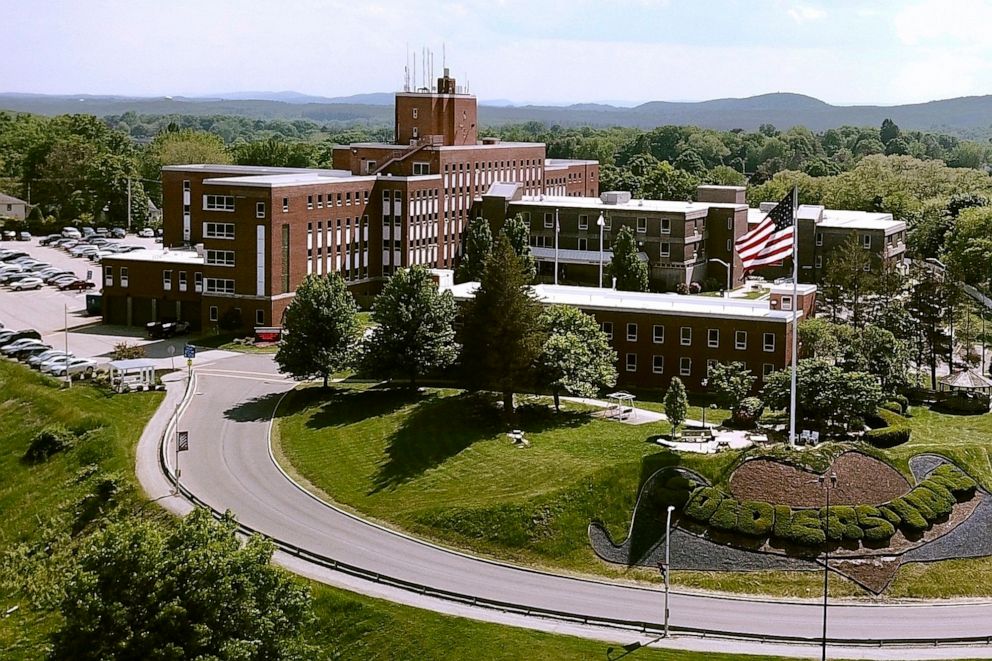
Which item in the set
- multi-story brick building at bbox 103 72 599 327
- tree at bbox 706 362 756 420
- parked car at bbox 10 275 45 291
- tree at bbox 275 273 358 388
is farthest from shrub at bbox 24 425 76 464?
parked car at bbox 10 275 45 291

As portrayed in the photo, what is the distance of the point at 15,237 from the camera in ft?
474

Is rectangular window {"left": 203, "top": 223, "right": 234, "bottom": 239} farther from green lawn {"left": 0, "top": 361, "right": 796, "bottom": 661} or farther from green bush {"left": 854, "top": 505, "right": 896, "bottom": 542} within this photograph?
green bush {"left": 854, "top": 505, "right": 896, "bottom": 542}

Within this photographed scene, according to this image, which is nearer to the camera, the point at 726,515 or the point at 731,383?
the point at 726,515

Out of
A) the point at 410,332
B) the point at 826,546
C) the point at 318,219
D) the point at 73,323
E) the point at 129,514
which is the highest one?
the point at 318,219

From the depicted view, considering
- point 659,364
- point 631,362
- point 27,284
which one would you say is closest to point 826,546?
point 659,364

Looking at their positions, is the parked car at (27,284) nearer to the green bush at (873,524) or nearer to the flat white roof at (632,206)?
the flat white roof at (632,206)

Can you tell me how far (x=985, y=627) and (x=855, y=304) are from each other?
38.1m

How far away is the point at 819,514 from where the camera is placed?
54.8 metres

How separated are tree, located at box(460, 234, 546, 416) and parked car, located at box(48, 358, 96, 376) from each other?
1000 inches

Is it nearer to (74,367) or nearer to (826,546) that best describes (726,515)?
(826,546)

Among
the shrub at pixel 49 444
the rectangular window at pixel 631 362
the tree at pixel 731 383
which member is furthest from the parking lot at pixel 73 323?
the tree at pixel 731 383

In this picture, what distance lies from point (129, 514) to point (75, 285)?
55732 mm

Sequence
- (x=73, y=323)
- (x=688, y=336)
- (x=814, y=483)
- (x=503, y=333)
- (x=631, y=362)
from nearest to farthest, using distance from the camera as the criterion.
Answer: (x=814, y=483) → (x=503, y=333) → (x=688, y=336) → (x=631, y=362) → (x=73, y=323)

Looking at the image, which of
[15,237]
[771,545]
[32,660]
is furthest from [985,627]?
[15,237]
